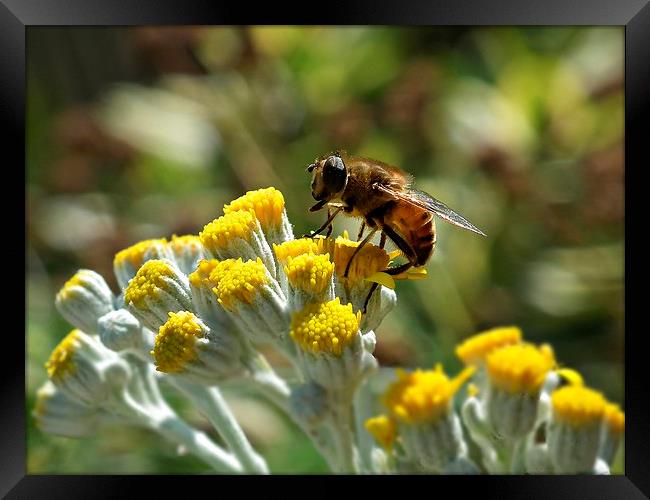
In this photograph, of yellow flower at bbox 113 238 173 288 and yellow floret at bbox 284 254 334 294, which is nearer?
yellow floret at bbox 284 254 334 294

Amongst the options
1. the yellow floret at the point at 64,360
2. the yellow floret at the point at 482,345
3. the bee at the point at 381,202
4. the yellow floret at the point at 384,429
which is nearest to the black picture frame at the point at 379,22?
the yellow floret at the point at 64,360

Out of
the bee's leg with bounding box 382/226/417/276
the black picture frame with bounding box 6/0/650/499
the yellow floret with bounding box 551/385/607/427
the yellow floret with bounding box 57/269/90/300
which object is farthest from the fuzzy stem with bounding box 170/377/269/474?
the yellow floret with bounding box 551/385/607/427

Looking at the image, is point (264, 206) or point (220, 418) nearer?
point (264, 206)

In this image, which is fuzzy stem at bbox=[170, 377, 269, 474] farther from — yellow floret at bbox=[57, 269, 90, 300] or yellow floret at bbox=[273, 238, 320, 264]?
yellow floret at bbox=[273, 238, 320, 264]

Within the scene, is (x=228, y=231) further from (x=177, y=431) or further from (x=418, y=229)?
(x=177, y=431)

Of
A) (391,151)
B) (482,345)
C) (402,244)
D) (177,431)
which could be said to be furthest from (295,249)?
(391,151)

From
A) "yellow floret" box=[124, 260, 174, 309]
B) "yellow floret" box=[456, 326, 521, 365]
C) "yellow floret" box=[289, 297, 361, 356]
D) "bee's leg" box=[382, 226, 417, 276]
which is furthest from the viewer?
"yellow floret" box=[456, 326, 521, 365]

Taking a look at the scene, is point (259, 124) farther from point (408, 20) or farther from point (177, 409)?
point (408, 20)
